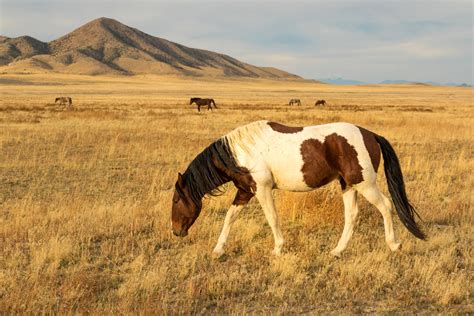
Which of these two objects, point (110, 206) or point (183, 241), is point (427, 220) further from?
A: point (110, 206)

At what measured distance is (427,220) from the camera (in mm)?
7668

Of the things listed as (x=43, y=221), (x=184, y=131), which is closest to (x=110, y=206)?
(x=43, y=221)

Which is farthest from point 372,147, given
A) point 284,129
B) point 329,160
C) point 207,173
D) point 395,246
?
point 207,173

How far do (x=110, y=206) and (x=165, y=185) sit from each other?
2.47 meters

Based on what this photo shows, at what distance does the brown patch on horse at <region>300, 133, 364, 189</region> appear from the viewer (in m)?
5.77

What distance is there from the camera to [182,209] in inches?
239

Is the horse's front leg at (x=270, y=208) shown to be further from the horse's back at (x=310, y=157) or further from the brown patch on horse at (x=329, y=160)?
the brown patch on horse at (x=329, y=160)

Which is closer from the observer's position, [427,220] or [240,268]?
[240,268]

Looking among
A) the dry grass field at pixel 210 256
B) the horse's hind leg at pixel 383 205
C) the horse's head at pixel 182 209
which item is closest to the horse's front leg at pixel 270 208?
the dry grass field at pixel 210 256

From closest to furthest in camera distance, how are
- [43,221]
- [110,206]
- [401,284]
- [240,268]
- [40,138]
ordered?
1. [401,284]
2. [240,268]
3. [43,221]
4. [110,206]
5. [40,138]

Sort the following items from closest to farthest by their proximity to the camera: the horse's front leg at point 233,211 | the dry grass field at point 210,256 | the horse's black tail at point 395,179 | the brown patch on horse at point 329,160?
the dry grass field at point 210,256
the brown patch on horse at point 329,160
the horse's front leg at point 233,211
the horse's black tail at point 395,179

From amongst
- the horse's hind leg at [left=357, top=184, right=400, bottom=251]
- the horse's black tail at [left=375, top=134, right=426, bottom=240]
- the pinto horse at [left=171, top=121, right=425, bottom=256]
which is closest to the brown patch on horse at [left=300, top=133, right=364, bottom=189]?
the pinto horse at [left=171, top=121, right=425, bottom=256]

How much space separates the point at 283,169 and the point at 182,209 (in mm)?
1431

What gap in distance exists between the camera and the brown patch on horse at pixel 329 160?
18.9 ft
